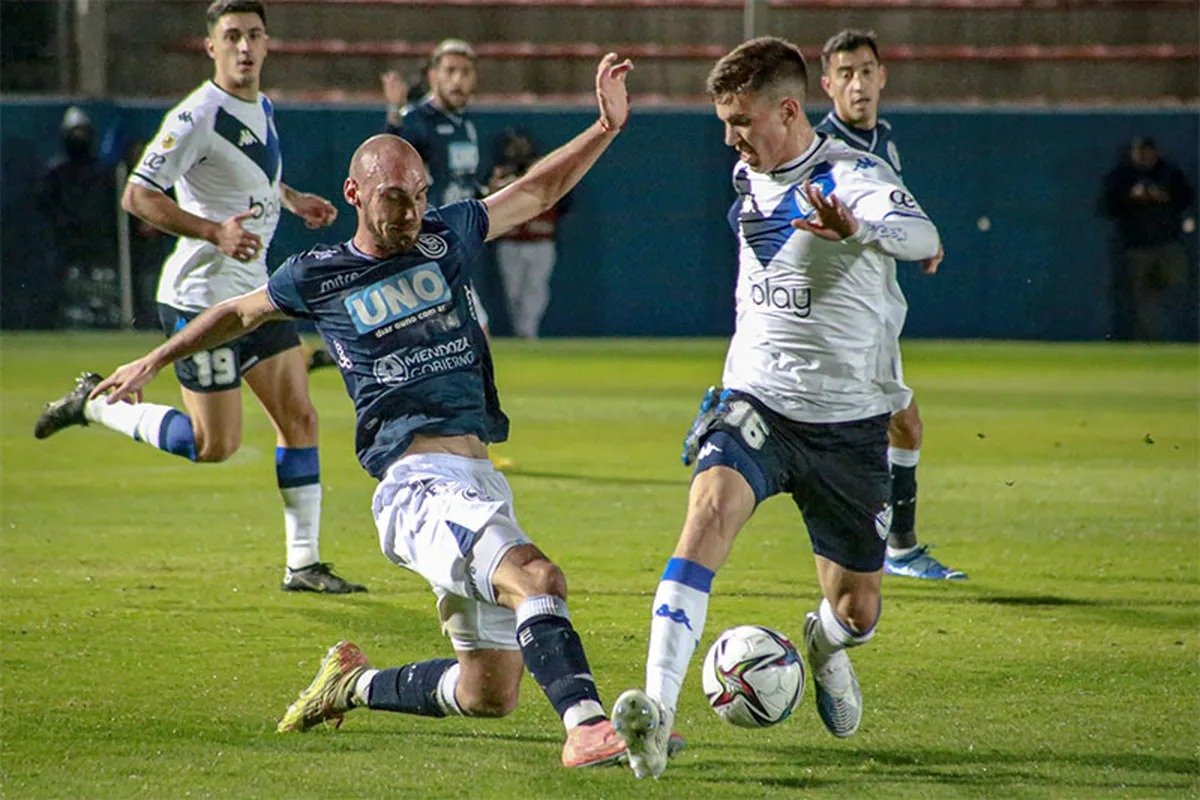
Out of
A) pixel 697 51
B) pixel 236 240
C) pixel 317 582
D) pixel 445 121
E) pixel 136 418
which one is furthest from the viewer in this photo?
pixel 697 51

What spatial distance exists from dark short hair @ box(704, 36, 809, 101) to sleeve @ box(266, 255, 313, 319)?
1373 millimetres

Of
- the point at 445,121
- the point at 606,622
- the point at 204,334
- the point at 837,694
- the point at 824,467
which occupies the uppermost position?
the point at 445,121

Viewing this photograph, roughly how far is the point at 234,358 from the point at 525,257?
14.1 meters

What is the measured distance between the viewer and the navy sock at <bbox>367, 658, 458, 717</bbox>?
5.66 m

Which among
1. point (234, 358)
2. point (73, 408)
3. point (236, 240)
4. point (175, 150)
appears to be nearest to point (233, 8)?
point (175, 150)

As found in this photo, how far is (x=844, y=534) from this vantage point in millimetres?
5867

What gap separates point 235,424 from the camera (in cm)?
857

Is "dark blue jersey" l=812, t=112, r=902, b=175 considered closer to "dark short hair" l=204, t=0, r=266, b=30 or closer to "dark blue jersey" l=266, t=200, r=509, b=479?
"dark short hair" l=204, t=0, r=266, b=30

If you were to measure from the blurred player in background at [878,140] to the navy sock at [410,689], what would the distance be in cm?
354

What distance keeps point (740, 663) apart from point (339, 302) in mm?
1587

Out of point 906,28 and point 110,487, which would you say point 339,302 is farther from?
point 906,28

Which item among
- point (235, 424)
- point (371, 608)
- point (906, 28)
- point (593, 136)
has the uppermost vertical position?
point (906, 28)

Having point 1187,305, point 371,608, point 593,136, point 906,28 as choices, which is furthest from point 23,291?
point 593,136

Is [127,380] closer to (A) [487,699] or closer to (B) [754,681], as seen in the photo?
(A) [487,699]
